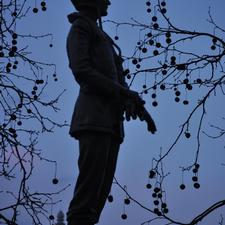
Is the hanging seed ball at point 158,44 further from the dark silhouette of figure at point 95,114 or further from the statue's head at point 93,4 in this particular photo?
the dark silhouette of figure at point 95,114

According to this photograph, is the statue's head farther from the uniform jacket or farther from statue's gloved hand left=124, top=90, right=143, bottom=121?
statue's gloved hand left=124, top=90, right=143, bottom=121

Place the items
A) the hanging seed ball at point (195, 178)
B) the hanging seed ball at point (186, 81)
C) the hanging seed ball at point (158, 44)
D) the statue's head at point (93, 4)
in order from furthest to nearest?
1. the hanging seed ball at point (158, 44)
2. the hanging seed ball at point (186, 81)
3. the hanging seed ball at point (195, 178)
4. the statue's head at point (93, 4)

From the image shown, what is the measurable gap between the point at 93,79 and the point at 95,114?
295 mm

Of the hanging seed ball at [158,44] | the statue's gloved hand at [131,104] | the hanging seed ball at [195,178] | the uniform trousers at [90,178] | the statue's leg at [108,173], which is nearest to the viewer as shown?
the uniform trousers at [90,178]

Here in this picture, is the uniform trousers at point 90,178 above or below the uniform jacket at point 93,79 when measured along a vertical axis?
below

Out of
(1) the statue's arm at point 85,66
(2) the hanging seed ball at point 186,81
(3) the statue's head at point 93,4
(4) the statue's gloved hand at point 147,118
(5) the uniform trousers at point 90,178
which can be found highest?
(2) the hanging seed ball at point 186,81

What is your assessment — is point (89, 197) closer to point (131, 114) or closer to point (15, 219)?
point (131, 114)

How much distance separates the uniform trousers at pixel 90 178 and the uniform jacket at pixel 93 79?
10 cm

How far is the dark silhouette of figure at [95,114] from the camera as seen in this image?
4516 millimetres

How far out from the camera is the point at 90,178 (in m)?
4.51

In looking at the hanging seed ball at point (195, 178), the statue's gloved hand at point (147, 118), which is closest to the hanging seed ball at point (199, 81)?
the hanging seed ball at point (195, 178)

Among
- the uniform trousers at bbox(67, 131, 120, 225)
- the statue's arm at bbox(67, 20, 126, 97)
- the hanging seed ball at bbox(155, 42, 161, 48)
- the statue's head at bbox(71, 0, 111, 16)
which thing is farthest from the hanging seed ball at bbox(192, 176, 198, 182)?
the statue's head at bbox(71, 0, 111, 16)

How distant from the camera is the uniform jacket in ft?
15.0

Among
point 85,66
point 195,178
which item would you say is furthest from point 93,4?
point 195,178
